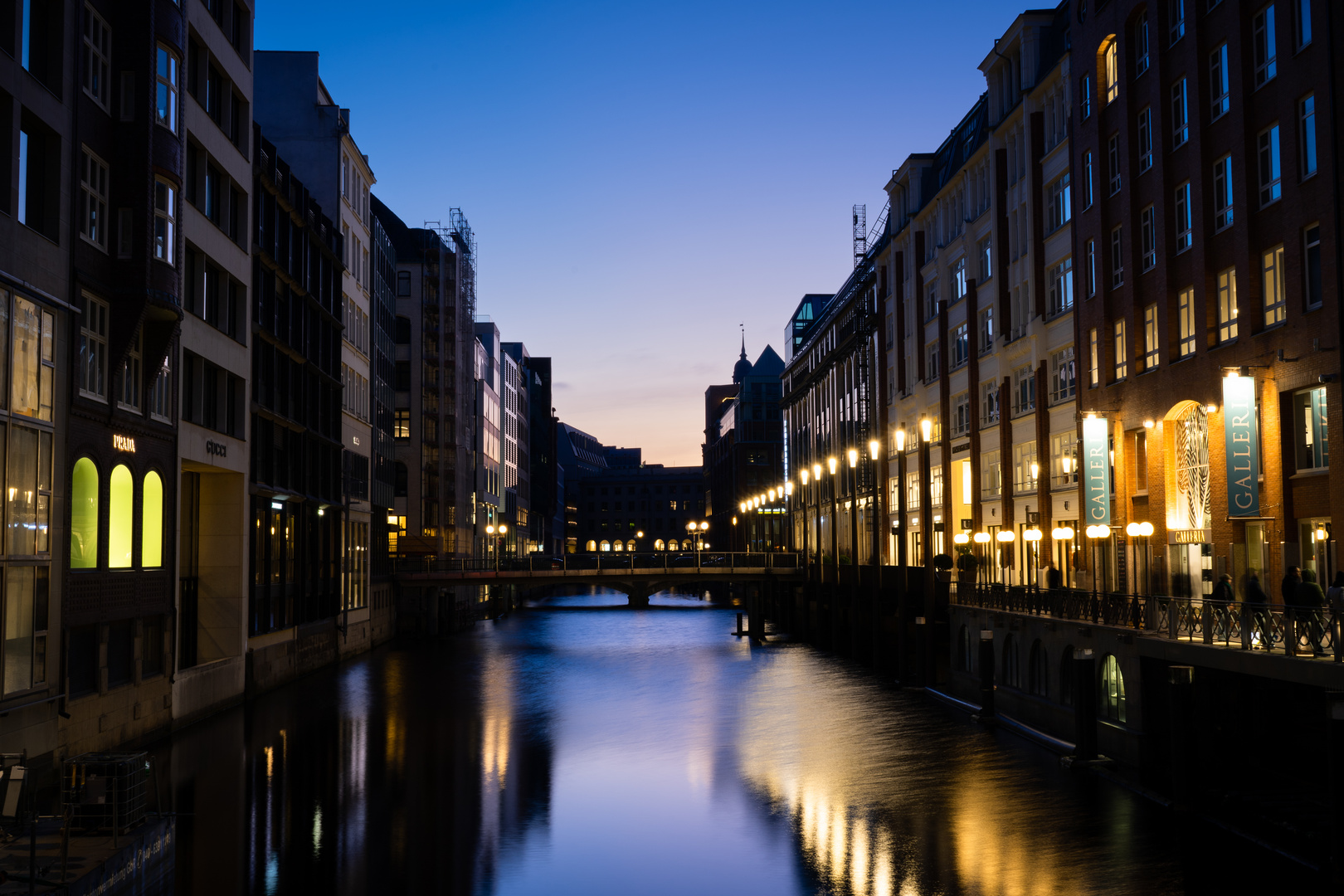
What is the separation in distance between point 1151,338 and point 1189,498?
555 centimetres

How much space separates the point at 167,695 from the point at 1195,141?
111 feet

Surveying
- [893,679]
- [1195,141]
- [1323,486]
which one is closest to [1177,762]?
[1323,486]

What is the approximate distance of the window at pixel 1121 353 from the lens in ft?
135

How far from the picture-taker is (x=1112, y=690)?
33.6 m

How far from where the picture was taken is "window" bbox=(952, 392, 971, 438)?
59938 millimetres

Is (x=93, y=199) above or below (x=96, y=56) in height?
below

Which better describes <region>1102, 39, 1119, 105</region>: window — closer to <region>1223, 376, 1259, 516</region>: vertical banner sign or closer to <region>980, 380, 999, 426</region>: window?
<region>1223, 376, 1259, 516</region>: vertical banner sign

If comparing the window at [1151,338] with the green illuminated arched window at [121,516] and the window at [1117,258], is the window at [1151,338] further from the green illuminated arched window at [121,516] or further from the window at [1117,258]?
the green illuminated arched window at [121,516]

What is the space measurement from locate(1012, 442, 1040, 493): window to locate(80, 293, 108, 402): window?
109ft

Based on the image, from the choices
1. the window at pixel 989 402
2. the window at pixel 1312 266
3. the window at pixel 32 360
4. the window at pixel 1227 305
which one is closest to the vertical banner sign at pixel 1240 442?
the window at pixel 1312 266

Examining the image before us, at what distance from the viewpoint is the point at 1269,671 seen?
931 inches

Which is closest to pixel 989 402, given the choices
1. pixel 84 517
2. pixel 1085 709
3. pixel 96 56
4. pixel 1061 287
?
pixel 1061 287

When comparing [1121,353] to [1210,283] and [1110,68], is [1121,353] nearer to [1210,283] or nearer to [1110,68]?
[1210,283]

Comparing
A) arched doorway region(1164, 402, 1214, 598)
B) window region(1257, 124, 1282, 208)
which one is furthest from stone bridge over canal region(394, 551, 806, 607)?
window region(1257, 124, 1282, 208)
